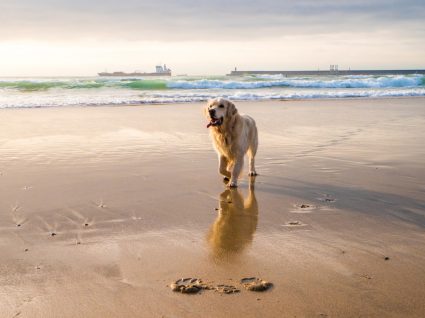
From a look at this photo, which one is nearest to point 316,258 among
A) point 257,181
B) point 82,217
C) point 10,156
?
point 82,217

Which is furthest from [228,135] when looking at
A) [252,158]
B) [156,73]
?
[156,73]

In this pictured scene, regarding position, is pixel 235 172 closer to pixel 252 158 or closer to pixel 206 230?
pixel 252 158

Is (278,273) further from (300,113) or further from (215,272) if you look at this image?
(300,113)

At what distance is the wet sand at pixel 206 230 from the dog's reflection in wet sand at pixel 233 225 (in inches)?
0.7

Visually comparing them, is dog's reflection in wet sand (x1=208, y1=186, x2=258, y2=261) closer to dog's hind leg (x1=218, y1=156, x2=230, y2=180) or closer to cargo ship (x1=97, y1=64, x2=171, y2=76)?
dog's hind leg (x1=218, y1=156, x2=230, y2=180)

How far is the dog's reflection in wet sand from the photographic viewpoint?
10.9ft

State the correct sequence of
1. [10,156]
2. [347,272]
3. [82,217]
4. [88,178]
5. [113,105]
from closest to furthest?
[347,272] → [82,217] → [88,178] → [10,156] → [113,105]

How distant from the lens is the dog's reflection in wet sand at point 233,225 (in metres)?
3.32

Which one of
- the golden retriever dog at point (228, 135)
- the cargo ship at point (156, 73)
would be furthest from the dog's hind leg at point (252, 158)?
the cargo ship at point (156, 73)

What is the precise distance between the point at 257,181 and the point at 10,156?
3.91 m

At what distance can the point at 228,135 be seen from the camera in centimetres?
566

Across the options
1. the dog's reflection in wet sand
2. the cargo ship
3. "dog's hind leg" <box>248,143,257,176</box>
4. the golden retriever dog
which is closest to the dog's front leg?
the golden retriever dog

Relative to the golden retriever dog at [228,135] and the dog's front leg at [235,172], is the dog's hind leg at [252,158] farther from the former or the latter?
the dog's front leg at [235,172]

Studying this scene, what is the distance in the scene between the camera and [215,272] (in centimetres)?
287
